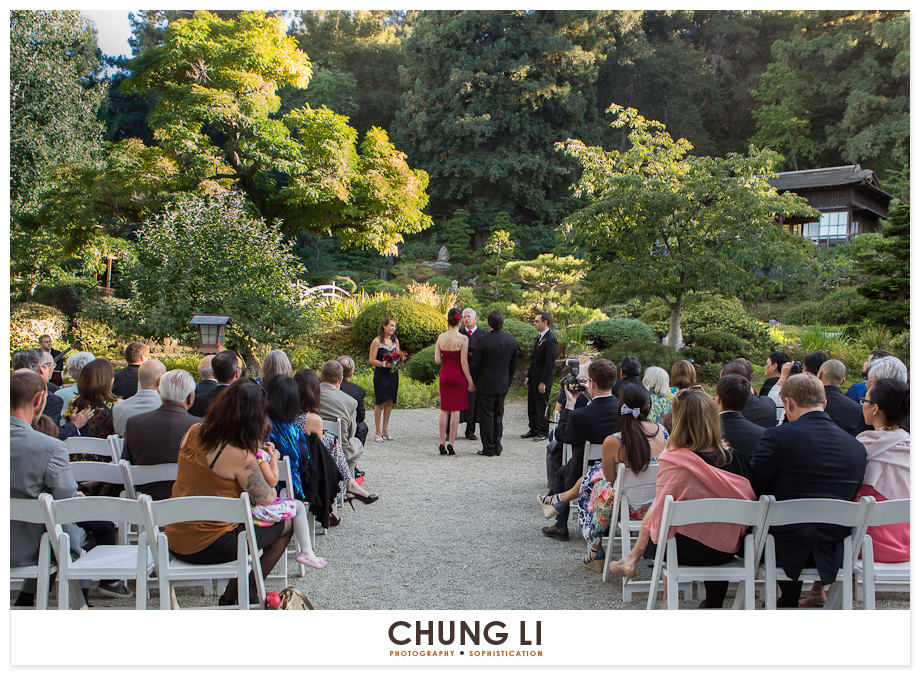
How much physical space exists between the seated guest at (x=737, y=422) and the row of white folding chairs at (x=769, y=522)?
764 mm

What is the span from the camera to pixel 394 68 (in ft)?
113

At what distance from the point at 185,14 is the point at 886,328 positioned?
26.1 meters

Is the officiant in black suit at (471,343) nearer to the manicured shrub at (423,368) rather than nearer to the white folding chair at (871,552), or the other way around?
the manicured shrub at (423,368)

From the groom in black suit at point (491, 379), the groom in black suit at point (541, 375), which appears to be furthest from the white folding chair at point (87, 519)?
the groom in black suit at point (541, 375)

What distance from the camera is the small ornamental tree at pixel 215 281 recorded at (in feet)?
37.6

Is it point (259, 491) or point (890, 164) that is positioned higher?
point (890, 164)

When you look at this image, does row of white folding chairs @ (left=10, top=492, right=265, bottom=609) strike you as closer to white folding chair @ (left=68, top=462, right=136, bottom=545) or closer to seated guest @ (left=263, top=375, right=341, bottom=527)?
white folding chair @ (left=68, top=462, right=136, bottom=545)

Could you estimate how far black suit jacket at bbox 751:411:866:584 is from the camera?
2854mm

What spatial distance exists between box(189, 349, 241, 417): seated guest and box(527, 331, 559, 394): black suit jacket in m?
3.98

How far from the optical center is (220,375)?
14.1ft
